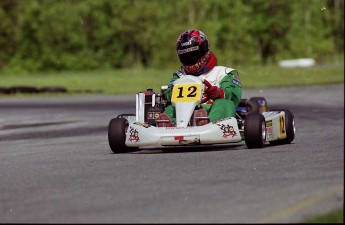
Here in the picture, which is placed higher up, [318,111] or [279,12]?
[279,12]

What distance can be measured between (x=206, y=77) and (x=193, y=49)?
40cm

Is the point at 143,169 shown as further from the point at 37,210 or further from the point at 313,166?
the point at 37,210

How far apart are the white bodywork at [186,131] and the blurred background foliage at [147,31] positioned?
4567cm

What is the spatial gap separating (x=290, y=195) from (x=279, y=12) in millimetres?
61858

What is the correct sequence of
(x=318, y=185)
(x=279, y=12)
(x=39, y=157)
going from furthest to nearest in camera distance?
(x=279, y=12)
(x=39, y=157)
(x=318, y=185)

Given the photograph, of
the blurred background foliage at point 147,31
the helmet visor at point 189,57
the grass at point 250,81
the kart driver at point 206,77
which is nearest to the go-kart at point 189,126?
the kart driver at point 206,77

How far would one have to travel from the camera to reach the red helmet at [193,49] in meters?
12.1

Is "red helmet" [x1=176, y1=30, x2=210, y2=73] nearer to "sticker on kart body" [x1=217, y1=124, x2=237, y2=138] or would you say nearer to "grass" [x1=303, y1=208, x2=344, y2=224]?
"sticker on kart body" [x1=217, y1=124, x2=237, y2=138]

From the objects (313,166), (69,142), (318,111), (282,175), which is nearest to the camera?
(282,175)

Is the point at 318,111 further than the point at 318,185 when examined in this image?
Yes

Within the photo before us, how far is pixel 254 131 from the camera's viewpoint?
36.5 ft

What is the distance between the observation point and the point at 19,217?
6.62 metres

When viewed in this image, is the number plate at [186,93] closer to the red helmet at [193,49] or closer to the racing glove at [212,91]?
the racing glove at [212,91]

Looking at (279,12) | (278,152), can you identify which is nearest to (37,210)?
(278,152)
